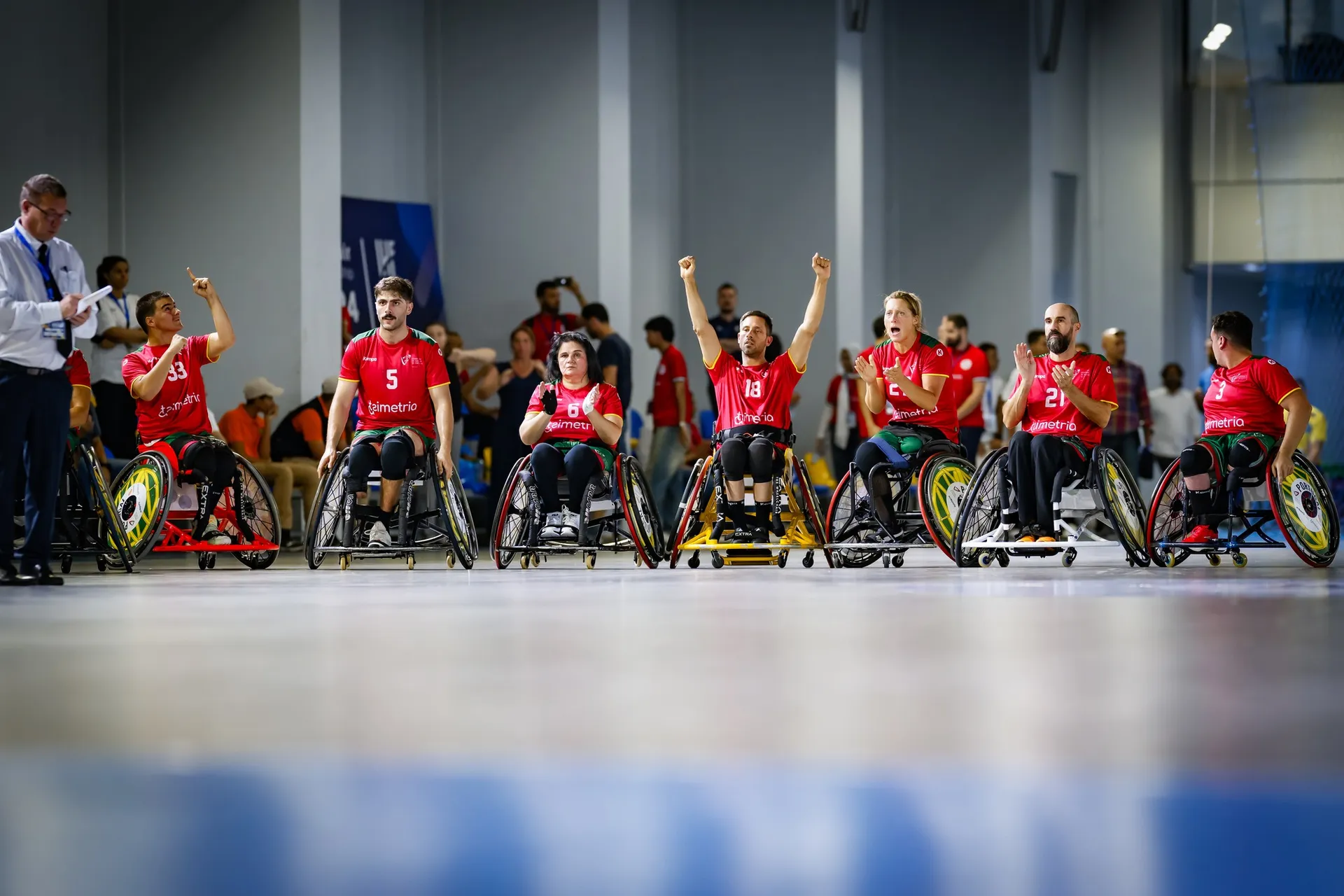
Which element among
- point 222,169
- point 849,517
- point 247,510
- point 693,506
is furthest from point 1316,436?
point 247,510

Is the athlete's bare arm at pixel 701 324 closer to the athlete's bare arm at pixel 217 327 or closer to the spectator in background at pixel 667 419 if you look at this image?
the athlete's bare arm at pixel 217 327

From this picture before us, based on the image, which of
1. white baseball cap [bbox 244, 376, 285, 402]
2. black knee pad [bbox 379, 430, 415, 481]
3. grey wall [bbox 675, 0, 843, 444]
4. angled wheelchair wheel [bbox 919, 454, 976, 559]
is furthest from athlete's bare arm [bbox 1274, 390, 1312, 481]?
grey wall [bbox 675, 0, 843, 444]

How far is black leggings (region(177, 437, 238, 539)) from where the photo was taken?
24.1ft

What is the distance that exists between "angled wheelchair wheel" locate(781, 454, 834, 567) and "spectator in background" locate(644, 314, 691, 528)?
3.25 m

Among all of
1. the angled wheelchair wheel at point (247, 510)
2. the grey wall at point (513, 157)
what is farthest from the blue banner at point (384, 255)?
the angled wheelchair wheel at point (247, 510)

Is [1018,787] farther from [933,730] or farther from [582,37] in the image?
[582,37]

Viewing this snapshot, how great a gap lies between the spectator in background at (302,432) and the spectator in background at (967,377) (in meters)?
3.62

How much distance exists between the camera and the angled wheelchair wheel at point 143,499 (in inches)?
279

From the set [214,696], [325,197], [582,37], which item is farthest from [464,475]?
[214,696]

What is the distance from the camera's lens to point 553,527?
24.3 feet

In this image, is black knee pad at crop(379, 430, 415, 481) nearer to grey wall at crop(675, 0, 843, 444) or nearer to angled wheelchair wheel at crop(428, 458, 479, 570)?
angled wheelchair wheel at crop(428, 458, 479, 570)

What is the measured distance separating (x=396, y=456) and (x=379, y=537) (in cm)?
51

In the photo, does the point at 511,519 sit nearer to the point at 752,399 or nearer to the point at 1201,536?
the point at 752,399

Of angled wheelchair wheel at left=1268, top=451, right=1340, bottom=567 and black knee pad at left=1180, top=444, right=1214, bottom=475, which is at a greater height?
black knee pad at left=1180, top=444, right=1214, bottom=475
